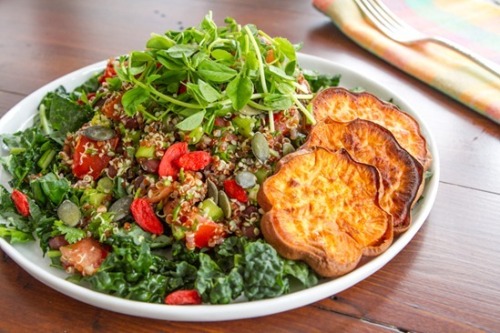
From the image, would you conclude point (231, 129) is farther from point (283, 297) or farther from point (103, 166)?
point (283, 297)

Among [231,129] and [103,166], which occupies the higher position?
[231,129]

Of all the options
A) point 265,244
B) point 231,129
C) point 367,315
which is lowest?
point 367,315

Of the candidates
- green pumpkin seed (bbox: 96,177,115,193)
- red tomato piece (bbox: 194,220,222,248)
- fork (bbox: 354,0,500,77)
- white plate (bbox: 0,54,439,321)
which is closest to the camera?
white plate (bbox: 0,54,439,321)

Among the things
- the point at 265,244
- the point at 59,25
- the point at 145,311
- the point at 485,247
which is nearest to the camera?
the point at 145,311

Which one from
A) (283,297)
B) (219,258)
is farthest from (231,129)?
(283,297)

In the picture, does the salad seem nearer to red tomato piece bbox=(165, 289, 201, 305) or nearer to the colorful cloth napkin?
red tomato piece bbox=(165, 289, 201, 305)

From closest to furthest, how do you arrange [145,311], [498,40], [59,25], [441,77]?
[145,311] → [441,77] → [498,40] → [59,25]

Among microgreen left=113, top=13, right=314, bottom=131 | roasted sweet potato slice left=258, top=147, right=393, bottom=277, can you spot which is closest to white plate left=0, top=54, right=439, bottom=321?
roasted sweet potato slice left=258, top=147, right=393, bottom=277
